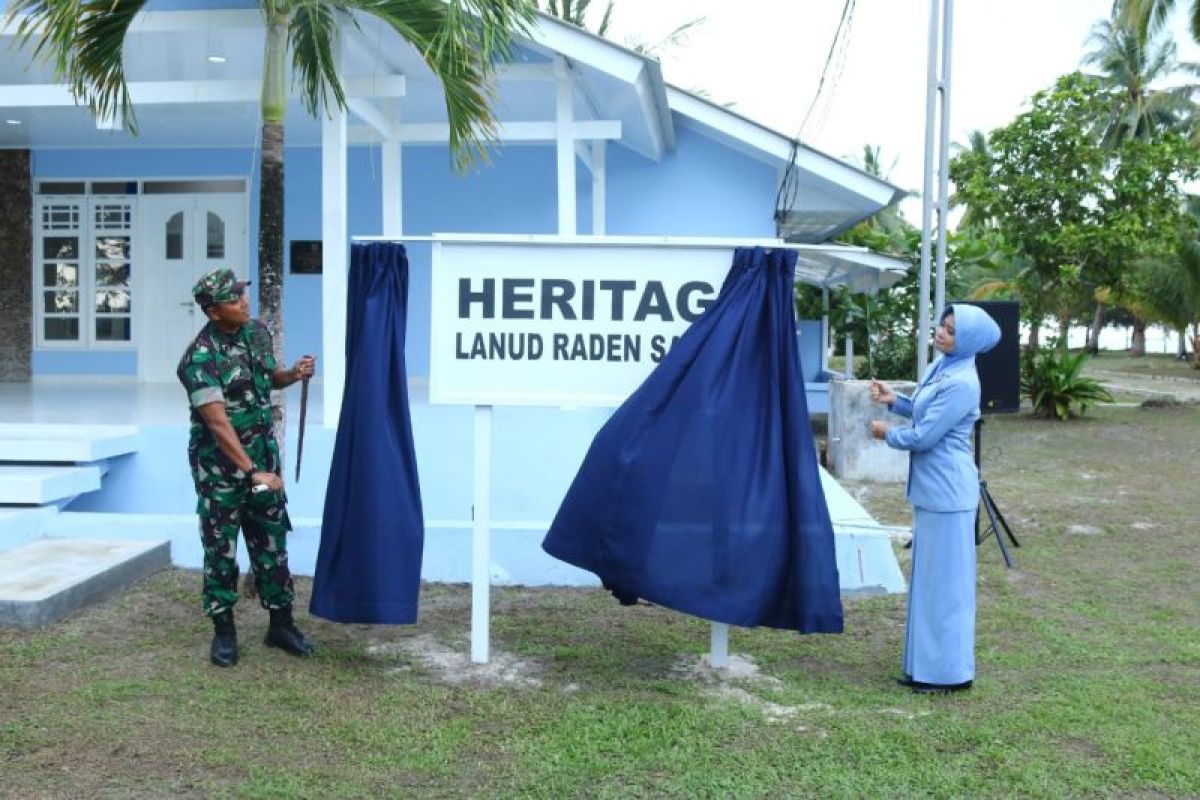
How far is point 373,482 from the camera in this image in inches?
199

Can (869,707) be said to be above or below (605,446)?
below

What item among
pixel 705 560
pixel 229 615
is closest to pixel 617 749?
pixel 705 560

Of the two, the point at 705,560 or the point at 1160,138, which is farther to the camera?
the point at 1160,138

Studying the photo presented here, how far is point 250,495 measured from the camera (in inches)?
197

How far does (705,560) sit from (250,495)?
6.51 ft

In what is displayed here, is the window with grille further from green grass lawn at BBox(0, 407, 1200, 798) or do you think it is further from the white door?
green grass lawn at BBox(0, 407, 1200, 798)

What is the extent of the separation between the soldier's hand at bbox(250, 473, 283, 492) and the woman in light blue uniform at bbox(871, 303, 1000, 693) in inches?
103

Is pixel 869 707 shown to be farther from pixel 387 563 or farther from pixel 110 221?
pixel 110 221

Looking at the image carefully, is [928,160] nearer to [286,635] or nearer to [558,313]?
[558,313]

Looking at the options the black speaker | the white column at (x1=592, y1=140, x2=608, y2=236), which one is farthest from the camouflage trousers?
the white column at (x1=592, y1=140, x2=608, y2=236)

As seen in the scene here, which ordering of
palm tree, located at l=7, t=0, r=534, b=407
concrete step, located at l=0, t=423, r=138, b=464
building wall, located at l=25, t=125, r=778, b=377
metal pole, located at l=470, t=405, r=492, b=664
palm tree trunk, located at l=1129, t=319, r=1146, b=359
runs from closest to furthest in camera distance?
metal pole, located at l=470, t=405, r=492, b=664, palm tree, located at l=7, t=0, r=534, b=407, concrete step, located at l=0, t=423, r=138, b=464, building wall, located at l=25, t=125, r=778, b=377, palm tree trunk, located at l=1129, t=319, r=1146, b=359

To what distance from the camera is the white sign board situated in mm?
5035

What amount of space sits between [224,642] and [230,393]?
3.63 ft

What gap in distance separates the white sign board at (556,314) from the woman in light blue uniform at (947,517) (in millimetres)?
1046
